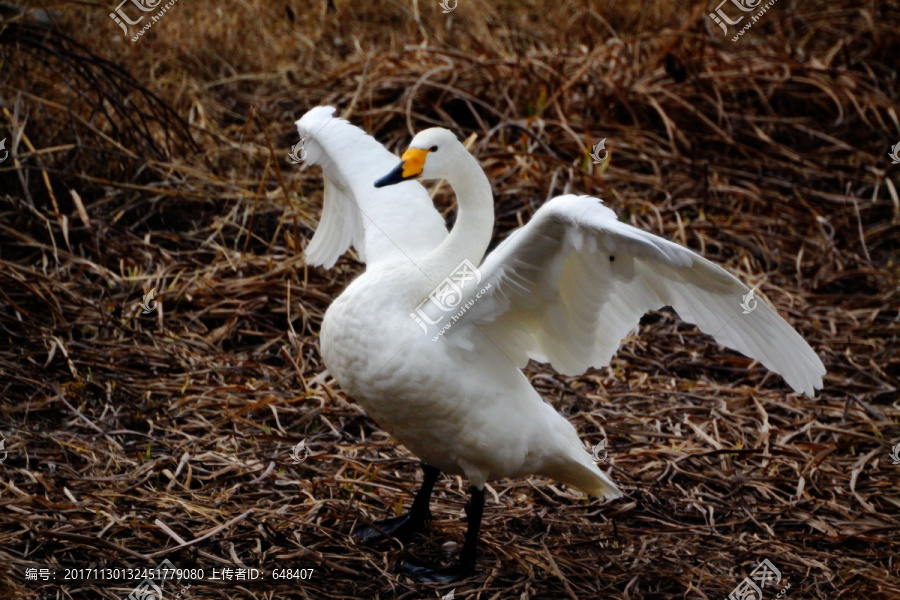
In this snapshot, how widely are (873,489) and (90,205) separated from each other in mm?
4139

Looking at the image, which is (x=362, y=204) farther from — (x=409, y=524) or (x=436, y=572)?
(x=436, y=572)

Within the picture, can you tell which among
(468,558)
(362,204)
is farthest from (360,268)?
(468,558)

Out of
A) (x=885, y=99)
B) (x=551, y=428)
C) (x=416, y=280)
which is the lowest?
(x=885, y=99)

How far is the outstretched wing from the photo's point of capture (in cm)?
340

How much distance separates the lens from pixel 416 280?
9.61 feet

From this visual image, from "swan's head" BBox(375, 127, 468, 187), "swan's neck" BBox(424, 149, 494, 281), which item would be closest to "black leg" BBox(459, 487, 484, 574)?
"swan's neck" BBox(424, 149, 494, 281)

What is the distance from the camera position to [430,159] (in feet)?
9.96

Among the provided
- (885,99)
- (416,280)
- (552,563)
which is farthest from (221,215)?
(885,99)

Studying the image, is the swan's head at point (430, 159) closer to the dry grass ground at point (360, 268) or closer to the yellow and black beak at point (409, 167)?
the yellow and black beak at point (409, 167)

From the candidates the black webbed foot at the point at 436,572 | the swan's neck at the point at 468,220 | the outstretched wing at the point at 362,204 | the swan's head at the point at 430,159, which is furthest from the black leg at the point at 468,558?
the swan's head at the point at 430,159

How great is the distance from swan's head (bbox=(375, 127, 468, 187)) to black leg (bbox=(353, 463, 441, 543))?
1.05 metres

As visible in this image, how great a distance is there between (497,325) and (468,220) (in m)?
0.39

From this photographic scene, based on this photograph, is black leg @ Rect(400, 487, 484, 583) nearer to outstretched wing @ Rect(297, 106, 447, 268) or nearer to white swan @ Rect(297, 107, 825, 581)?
white swan @ Rect(297, 107, 825, 581)

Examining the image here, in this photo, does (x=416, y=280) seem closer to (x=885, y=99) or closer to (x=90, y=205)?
(x=90, y=205)
